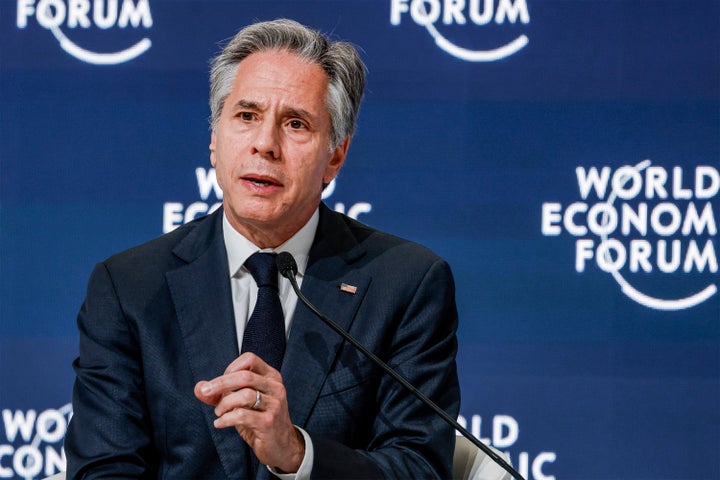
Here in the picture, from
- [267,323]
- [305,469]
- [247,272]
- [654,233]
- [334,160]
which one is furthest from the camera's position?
[654,233]

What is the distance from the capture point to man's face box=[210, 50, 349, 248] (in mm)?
2166

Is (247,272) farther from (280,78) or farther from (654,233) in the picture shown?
(654,233)

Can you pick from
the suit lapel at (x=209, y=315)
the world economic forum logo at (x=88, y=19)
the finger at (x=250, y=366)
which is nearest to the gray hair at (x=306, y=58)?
the suit lapel at (x=209, y=315)

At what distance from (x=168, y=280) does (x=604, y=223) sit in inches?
66.3

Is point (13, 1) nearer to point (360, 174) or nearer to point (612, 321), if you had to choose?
point (360, 174)

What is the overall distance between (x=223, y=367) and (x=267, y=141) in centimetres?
48

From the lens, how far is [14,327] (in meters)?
3.46

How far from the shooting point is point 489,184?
3.41 metres

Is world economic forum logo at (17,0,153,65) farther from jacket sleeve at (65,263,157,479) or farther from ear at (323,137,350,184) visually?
jacket sleeve at (65,263,157,479)

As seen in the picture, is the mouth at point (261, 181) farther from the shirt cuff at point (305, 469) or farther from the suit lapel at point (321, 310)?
the shirt cuff at point (305, 469)

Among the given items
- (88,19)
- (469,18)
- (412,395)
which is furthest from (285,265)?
(88,19)

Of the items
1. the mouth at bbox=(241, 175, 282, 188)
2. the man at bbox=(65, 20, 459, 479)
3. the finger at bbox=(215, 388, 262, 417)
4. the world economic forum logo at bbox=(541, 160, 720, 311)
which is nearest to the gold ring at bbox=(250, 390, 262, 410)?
the finger at bbox=(215, 388, 262, 417)

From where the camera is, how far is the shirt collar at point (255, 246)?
225 cm

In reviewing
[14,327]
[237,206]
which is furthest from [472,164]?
[14,327]
